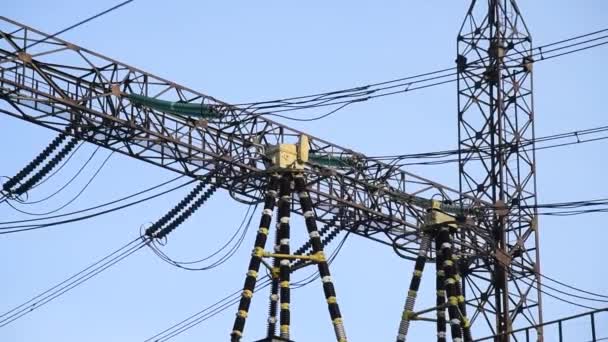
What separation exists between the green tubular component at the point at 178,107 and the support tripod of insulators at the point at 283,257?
2.31m

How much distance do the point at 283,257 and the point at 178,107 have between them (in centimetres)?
465

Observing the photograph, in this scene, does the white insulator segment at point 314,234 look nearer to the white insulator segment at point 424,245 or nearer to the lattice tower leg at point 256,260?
the lattice tower leg at point 256,260

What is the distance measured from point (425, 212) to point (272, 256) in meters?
6.54

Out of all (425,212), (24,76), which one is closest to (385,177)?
(425,212)

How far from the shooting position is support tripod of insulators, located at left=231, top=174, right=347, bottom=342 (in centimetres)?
4619

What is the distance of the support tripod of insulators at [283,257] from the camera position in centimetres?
4619

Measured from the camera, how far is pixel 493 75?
55750mm

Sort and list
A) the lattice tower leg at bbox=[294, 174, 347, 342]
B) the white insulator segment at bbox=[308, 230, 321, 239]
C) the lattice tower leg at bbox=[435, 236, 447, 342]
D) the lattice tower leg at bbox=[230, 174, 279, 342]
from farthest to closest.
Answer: the lattice tower leg at bbox=[435, 236, 447, 342]
the white insulator segment at bbox=[308, 230, 321, 239]
the lattice tower leg at bbox=[294, 174, 347, 342]
the lattice tower leg at bbox=[230, 174, 279, 342]

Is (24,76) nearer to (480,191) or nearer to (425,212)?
(425,212)

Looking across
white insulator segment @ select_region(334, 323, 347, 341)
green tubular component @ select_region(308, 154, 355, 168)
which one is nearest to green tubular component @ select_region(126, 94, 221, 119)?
green tubular component @ select_region(308, 154, 355, 168)

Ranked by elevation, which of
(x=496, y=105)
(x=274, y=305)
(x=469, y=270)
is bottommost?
(x=274, y=305)

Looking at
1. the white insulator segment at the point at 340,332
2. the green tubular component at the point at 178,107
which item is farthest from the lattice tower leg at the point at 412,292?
the green tubular component at the point at 178,107

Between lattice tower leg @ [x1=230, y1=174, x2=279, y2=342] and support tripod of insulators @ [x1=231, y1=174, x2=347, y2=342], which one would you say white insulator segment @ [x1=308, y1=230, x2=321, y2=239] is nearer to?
support tripod of insulators @ [x1=231, y1=174, x2=347, y2=342]

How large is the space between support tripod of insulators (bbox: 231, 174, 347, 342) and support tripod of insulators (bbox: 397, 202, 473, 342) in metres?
3.07
